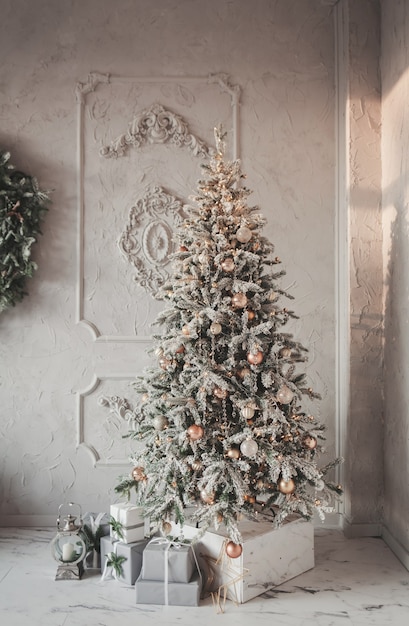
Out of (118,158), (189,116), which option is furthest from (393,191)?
(118,158)

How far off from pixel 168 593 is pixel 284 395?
0.91 m

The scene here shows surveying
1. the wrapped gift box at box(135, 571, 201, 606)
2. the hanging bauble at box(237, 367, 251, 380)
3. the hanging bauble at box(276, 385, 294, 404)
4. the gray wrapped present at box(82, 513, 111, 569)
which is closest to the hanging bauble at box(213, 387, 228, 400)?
the hanging bauble at box(237, 367, 251, 380)

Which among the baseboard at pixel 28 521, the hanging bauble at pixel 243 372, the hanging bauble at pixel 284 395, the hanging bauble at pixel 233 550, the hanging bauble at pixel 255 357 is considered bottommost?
the baseboard at pixel 28 521

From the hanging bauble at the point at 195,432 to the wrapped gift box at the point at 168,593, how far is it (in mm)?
573

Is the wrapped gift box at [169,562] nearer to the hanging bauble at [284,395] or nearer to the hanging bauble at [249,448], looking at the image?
the hanging bauble at [249,448]

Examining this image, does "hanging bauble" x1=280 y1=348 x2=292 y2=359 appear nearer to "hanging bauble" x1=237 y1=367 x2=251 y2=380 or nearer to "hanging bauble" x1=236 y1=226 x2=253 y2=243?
"hanging bauble" x1=237 y1=367 x2=251 y2=380

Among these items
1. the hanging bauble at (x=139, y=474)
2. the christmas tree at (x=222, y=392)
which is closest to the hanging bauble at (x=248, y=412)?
the christmas tree at (x=222, y=392)

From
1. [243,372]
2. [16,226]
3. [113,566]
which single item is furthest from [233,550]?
[16,226]

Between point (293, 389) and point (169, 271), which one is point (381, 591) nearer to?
point (293, 389)

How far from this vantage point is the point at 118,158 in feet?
10.8

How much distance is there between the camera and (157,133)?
128 inches

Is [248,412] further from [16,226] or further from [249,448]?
[16,226]

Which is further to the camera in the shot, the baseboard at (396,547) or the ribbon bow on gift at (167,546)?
the baseboard at (396,547)

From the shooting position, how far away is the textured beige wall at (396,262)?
2779 mm
